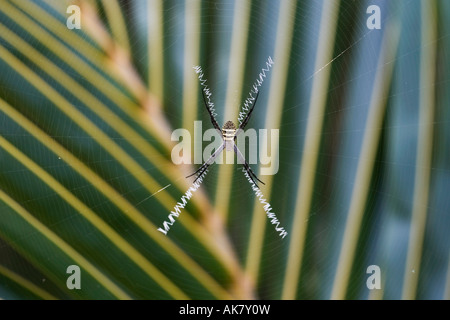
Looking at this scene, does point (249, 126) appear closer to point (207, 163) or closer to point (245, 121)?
point (245, 121)

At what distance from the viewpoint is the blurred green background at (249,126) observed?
1555 mm

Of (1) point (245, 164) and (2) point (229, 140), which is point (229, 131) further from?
(1) point (245, 164)

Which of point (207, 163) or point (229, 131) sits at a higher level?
point (229, 131)

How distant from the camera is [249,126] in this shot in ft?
5.97

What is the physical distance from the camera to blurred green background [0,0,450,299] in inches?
61.2

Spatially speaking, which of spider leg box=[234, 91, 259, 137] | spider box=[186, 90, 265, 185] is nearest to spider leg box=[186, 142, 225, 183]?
spider box=[186, 90, 265, 185]

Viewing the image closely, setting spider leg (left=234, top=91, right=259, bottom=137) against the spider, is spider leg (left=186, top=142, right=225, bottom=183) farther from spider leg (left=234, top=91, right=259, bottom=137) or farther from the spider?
spider leg (left=234, top=91, right=259, bottom=137)

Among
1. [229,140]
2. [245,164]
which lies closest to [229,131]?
[229,140]

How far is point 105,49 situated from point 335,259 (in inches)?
52.8

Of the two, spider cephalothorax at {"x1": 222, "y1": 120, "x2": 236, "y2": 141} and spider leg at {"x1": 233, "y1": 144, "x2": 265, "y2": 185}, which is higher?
spider cephalothorax at {"x1": 222, "y1": 120, "x2": 236, "y2": 141}

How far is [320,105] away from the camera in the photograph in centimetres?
162

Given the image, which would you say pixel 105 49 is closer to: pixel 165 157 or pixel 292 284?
pixel 165 157

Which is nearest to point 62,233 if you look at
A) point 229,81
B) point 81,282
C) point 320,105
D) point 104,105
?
point 81,282

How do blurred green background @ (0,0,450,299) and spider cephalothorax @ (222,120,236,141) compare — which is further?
spider cephalothorax @ (222,120,236,141)
